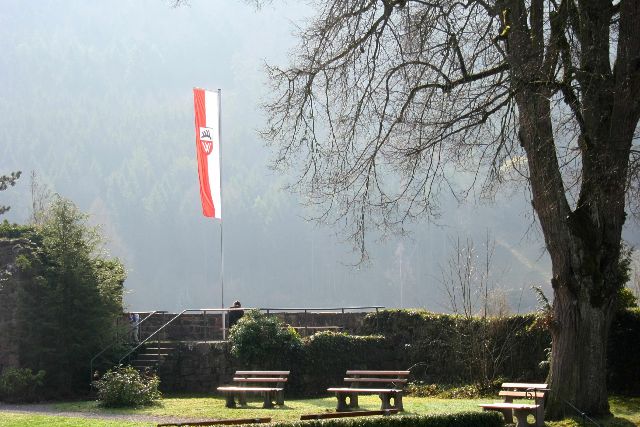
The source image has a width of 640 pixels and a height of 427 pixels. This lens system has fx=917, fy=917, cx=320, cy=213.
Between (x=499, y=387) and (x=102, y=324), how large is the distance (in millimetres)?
10185

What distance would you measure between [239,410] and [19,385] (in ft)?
22.2

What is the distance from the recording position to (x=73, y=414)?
18.2 metres

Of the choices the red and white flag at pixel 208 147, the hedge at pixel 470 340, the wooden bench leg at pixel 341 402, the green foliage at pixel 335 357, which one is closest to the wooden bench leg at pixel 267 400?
the wooden bench leg at pixel 341 402

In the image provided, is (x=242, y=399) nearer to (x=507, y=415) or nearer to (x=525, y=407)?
(x=507, y=415)

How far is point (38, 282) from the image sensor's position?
23.0 metres

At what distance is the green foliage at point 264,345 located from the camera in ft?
75.3

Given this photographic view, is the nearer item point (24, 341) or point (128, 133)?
point (24, 341)

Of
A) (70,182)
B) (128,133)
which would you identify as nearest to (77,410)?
(70,182)

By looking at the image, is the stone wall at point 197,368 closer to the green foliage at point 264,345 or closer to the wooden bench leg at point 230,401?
the green foliage at point 264,345

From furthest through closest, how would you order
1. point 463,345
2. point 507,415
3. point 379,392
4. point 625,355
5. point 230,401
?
point 463,345 → point 625,355 → point 230,401 → point 379,392 → point 507,415

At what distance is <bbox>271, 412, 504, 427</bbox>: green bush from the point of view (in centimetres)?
1202

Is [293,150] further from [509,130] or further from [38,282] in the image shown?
[38,282]

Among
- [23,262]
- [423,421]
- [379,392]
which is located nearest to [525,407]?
[423,421]

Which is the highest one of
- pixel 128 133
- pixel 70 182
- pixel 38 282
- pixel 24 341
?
pixel 128 133
